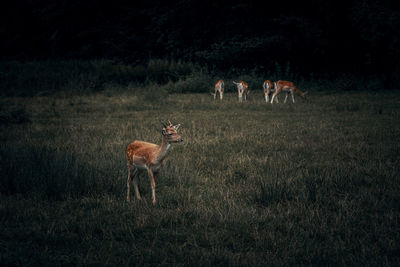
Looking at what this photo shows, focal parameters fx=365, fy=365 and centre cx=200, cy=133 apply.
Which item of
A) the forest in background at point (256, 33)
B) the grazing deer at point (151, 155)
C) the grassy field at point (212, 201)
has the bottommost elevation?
the grassy field at point (212, 201)

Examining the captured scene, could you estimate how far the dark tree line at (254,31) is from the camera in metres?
24.6

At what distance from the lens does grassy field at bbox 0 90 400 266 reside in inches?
146

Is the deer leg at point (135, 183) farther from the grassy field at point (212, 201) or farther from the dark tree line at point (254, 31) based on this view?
the dark tree line at point (254, 31)

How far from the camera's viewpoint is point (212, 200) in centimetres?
508

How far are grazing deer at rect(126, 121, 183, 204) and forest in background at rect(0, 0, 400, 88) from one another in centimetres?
1968

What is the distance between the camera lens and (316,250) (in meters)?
3.73

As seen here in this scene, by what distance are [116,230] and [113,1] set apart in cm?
3358

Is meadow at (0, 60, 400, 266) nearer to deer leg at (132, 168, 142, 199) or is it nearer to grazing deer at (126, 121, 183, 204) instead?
deer leg at (132, 168, 142, 199)

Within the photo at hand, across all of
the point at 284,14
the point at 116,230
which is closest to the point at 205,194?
the point at 116,230

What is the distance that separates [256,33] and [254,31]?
0.85ft

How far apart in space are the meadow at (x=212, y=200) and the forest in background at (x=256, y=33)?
16.6 m

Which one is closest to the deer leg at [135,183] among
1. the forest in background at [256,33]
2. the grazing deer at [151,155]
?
the grazing deer at [151,155]

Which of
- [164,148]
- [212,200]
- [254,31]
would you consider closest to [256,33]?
[254,31]

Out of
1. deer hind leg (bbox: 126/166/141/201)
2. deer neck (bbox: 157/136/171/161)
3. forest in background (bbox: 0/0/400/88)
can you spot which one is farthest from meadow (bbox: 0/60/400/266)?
forest in background (bbox: 0/0/400/88)
